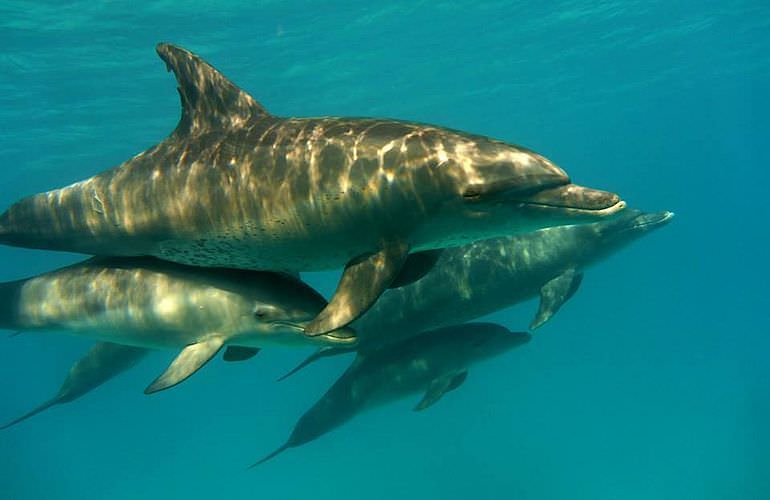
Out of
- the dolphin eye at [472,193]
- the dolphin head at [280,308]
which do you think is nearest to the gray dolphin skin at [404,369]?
the dolphin head at [280,308]

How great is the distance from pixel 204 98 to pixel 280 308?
2.03 meters

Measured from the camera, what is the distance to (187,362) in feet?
20.4

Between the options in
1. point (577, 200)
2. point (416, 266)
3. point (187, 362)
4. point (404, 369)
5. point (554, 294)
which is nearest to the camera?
point (577, 200)

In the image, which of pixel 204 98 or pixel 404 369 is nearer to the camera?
pixel 204 98

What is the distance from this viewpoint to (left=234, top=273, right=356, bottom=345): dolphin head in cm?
603

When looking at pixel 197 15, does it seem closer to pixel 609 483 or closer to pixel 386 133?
pixel 386 133

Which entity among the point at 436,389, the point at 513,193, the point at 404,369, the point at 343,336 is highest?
the point at 513,193

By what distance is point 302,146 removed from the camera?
5305 mm

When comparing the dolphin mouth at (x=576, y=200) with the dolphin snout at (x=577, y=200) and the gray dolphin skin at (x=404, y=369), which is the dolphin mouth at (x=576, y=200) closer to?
the dolphin snout at (x=577, y=200)

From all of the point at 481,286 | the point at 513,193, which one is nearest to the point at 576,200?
the point at 513,193

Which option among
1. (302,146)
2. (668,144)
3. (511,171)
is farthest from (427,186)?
(668,144)

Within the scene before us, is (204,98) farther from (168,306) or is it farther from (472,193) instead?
(472,193)

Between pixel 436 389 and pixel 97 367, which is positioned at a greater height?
pixel 97 367

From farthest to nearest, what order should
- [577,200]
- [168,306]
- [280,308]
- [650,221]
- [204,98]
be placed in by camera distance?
1. [650,221]
2. [168,306]
3. [280,308]
4. [204,98]
5. [577,200]
